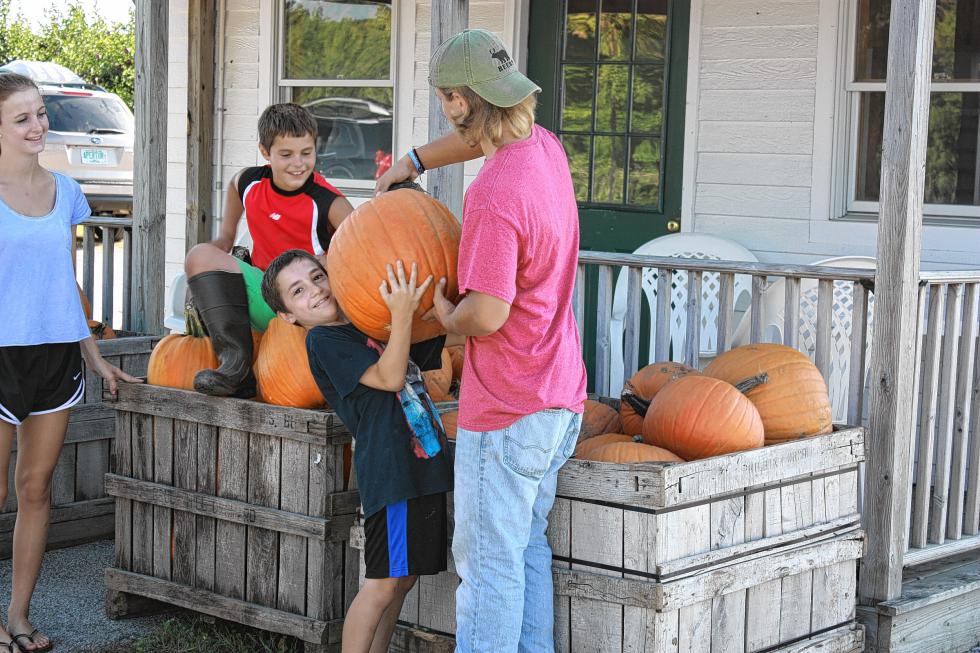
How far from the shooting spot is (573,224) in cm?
317

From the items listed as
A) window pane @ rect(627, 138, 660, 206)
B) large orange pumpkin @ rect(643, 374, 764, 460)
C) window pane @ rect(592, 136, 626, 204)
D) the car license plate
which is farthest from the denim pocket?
the car license plate

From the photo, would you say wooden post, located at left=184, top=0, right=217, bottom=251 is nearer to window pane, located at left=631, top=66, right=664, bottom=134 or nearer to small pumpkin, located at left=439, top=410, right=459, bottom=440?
window pane, located at left=631, top=66, right=664, bottom=134

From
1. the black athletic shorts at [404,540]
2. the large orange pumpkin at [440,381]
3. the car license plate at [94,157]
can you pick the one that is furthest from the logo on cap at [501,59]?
the car license plate at [94,157]

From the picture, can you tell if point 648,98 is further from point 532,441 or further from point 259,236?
point 532,441

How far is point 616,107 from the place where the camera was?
6848mm

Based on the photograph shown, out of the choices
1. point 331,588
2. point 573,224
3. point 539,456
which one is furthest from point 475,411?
point 331,588

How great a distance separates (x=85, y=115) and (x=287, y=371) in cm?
1450

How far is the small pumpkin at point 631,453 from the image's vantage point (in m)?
3.54

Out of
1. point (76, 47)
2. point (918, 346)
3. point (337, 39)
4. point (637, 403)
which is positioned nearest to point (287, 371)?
point (637, 403)

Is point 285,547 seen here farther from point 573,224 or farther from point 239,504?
point 573,224

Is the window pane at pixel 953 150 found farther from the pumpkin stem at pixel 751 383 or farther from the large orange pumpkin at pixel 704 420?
the large orange pumpkin at pixel 704 420

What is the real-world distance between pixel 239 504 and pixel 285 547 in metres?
0.22

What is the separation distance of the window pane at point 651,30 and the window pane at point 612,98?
5.5 inches

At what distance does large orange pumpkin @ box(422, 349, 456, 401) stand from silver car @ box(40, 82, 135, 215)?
512 inches
